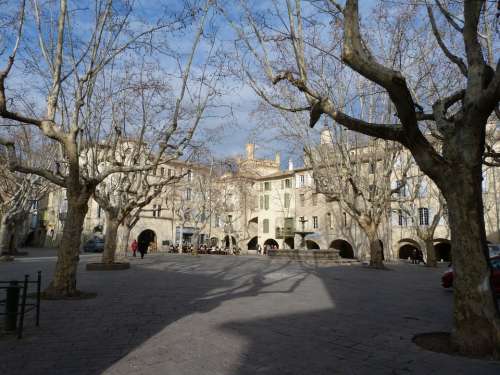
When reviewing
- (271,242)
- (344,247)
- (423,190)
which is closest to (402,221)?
(423,190)

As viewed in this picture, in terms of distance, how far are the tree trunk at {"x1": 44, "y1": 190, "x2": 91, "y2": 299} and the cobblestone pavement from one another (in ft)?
2.10

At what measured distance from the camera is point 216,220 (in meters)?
58.5

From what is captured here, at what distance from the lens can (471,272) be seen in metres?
5.20

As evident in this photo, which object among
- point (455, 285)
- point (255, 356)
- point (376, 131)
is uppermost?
point (376, 131)

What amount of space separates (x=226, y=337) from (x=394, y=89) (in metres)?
4.23

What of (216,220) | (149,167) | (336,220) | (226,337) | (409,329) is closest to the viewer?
(226,337)

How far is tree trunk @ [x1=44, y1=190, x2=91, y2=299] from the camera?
30.4 ft

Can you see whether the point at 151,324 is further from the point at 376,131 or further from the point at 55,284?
the point at 376,131

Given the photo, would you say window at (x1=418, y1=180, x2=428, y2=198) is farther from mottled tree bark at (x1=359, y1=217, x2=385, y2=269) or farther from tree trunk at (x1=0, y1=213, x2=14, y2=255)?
tree trunk at (x1=0, y1=213, x2=14, y2=255)

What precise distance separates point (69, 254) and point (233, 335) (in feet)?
17.4

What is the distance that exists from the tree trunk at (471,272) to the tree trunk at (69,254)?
7.99 meters

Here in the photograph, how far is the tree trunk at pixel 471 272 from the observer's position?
5047 millimetres

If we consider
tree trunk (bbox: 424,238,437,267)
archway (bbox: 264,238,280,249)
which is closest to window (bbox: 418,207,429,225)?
tree trunk (bbox: 424,238,437,267)

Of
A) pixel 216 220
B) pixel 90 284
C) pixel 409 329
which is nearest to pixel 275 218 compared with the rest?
pixel 216 220
